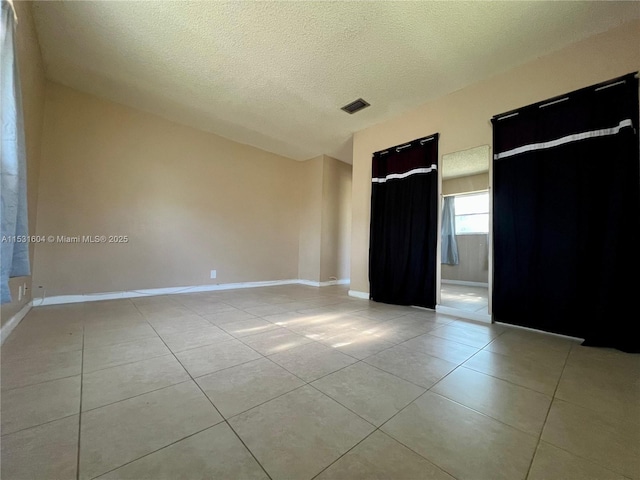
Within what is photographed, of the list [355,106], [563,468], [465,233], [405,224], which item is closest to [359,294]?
[405,224]

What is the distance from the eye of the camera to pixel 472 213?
114 inches

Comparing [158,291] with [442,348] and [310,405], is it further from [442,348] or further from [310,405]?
[442,348]

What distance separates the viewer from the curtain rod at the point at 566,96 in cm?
192

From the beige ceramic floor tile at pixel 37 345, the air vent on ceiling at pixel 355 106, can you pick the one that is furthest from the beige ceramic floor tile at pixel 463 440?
the air vent on ceiling at pixel 355 106

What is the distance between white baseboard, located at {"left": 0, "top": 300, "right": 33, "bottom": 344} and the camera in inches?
67.8

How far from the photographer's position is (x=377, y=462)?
810 mm

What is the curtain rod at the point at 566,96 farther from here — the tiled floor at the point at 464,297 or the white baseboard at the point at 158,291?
the white baseboard at the point at 158,291

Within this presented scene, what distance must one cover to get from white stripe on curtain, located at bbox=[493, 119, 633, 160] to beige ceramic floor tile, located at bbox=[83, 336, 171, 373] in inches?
138

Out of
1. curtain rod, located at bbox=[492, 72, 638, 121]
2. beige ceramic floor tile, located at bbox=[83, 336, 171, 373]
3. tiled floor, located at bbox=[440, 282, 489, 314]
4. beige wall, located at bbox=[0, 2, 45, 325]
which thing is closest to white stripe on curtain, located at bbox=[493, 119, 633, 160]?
curtain rod, located at bbox=[492, 72, 638, 121]

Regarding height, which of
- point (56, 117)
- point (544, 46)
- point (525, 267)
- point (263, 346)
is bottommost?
point (263, 346)

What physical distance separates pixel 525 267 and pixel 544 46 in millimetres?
2038

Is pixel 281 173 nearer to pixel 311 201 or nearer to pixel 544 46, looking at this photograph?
pixel 311 201

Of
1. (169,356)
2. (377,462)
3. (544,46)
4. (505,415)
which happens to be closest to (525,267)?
(505,415)

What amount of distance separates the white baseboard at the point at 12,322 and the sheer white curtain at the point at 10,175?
3.01ft
